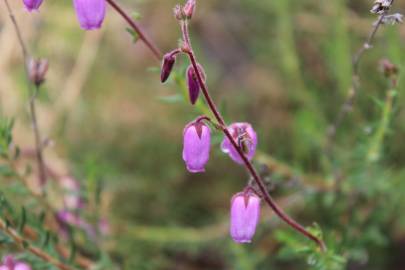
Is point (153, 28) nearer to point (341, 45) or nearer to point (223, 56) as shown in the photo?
point (223, 56)

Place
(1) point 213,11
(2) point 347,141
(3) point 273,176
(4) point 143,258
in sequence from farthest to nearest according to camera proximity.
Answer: (1) point 213,11 → (2) point 347,141 → (4) point 143,258 → (3) point 273,176

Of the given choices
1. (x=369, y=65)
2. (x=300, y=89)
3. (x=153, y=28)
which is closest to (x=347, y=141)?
(x=300, y=89)

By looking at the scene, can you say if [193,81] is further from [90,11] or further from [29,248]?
[29,248]

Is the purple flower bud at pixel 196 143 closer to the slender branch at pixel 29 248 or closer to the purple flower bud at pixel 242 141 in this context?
the purple flower bud at pixel 242 141

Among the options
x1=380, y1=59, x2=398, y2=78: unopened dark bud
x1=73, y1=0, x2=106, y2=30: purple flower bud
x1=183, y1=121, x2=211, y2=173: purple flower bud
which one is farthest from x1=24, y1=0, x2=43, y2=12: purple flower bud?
x1=380, y1=59, x2=398, y2=78: unopened dark bud

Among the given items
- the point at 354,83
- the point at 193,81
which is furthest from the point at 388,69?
the point at 193,81

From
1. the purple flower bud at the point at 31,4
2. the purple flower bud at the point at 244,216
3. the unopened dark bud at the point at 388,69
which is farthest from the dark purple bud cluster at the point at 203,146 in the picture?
the unopened dark bud at the point at 388,69

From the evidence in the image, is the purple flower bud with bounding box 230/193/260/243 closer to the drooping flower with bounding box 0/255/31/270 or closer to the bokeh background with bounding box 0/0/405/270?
the bokeh background with bounding box 0/0/405/270
